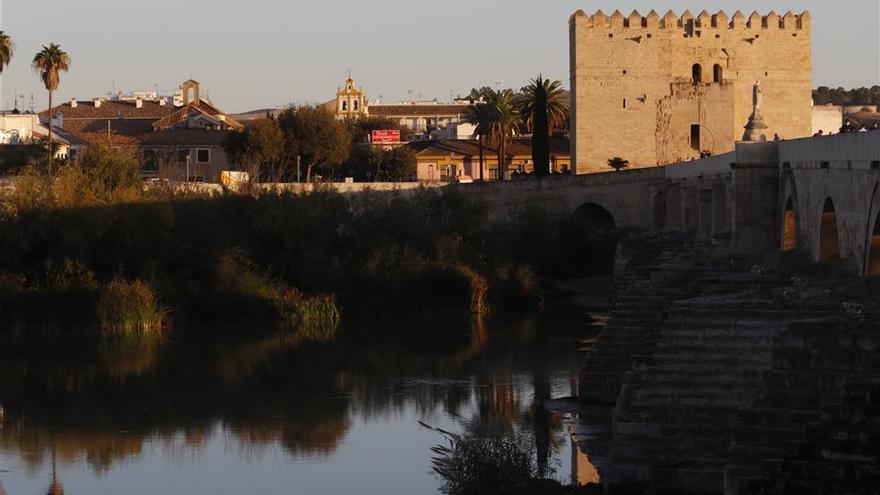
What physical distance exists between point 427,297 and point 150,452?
63.0 ft

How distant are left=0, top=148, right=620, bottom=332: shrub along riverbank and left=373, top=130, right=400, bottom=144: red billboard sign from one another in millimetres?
36169

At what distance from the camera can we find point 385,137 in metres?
82.4

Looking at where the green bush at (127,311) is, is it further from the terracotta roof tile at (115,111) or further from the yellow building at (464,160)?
the terracotta roof tile at (115,111)

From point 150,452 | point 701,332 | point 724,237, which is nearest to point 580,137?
point 724,237

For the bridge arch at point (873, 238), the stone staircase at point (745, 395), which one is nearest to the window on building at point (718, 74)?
the stone staircase at point (745, 395)

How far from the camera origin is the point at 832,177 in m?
20.5

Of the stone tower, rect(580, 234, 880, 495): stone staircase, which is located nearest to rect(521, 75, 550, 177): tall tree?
the stone tower

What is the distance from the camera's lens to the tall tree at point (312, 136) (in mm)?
64375

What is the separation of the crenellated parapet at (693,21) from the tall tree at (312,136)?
1332 centimetres

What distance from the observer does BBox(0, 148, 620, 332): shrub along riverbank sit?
37875 millimetres

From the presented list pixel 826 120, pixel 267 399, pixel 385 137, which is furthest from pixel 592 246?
pixel 385 137

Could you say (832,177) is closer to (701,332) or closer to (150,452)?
(701,332)

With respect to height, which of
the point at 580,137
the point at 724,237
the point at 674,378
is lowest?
the point at 674,378

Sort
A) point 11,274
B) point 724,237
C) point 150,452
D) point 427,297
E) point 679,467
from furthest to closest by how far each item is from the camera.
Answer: point 427,297 < point 11,274 < point 724,237 < point 150,452 < point 679,467
